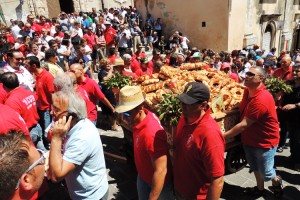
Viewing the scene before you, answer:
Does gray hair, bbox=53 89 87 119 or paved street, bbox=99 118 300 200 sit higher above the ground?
gray hair, bbox=53 89 87 119

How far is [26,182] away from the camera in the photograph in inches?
66.1

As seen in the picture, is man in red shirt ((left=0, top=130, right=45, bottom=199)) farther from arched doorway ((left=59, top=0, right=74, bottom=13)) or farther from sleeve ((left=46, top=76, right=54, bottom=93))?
arched doorway ((left=59, top=0, right=74, bottom=13))

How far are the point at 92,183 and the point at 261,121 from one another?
2.56 m

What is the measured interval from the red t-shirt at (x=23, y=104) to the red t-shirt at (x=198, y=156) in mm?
2931

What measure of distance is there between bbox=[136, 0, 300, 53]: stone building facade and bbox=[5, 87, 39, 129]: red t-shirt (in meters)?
13.4

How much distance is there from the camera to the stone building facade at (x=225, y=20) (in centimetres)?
1588

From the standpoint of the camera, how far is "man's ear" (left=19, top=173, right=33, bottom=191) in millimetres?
1648

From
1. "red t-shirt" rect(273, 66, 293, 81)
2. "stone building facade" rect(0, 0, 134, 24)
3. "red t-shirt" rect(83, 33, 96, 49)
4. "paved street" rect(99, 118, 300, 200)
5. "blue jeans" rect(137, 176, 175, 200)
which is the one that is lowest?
"paved street" rect(99, 118, 300, 200)

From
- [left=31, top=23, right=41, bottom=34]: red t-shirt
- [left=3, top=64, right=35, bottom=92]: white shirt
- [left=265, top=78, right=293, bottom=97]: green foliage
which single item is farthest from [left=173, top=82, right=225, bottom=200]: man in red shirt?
[left=31, top=23, right=41, bottom=34]: red t-shirt

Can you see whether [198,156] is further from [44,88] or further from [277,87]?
[44,88]

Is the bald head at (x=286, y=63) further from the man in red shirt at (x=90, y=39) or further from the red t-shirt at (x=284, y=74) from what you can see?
the man in red shirt at (x=90, y=39)

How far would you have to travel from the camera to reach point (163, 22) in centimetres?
1850

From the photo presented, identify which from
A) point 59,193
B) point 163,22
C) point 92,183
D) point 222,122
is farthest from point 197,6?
point 92,183

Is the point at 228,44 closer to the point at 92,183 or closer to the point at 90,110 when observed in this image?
the point at 90,110
